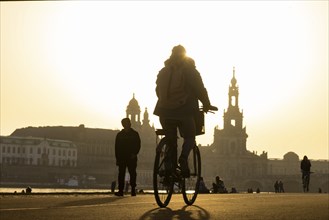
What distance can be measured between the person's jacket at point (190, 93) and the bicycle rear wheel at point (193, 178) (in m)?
0.58

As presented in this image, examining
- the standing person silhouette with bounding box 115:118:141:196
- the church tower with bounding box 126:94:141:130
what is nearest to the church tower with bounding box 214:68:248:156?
the church tower with bounding box 126:94:141:130

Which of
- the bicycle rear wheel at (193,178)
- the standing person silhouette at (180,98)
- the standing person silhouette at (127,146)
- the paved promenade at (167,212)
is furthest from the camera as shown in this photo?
the standing person silhouette at (127,146)

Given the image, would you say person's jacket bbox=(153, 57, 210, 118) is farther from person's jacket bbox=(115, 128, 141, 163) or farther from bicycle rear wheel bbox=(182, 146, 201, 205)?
person's jacket bbox=(115, 128, 141, 163)

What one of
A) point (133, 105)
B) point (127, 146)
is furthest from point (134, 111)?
point (127, 146)

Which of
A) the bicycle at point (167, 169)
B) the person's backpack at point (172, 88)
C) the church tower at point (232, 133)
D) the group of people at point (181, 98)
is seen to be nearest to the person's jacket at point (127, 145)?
the bicycle at point (167, 169)

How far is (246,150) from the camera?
164875 millimetres

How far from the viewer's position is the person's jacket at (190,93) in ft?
33.0

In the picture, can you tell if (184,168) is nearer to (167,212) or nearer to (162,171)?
(162,171)

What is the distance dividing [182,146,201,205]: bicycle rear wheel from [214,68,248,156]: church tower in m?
150

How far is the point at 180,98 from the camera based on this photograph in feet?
33.1

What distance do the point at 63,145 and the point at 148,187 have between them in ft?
70.1

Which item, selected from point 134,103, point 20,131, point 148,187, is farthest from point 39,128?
point 148,187

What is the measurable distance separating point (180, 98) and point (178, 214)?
1543 mm

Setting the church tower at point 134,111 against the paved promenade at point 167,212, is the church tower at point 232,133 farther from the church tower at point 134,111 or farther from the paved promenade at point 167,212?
the paved promenade at point 167,212
